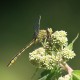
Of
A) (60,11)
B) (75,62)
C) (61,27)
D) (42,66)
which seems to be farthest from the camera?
(60,11)

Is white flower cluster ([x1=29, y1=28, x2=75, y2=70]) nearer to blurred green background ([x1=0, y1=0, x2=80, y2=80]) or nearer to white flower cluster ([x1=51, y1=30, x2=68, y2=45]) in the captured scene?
white flower cluster ([x1=51, y1=30, x2=68, y2=45])

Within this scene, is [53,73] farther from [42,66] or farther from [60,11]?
[60,11]

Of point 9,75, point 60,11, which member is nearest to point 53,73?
point 9,75

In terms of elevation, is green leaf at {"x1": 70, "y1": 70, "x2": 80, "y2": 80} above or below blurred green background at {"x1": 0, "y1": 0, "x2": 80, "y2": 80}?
below

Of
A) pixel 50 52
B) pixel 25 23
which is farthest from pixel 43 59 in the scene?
pixel 25 23

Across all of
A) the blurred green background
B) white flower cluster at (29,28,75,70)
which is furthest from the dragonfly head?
the blurred green background
